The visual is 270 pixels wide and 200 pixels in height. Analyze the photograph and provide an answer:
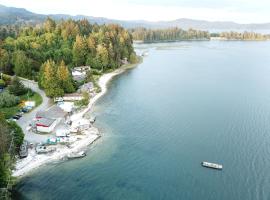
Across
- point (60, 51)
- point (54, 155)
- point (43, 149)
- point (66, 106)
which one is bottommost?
point (54, 155)

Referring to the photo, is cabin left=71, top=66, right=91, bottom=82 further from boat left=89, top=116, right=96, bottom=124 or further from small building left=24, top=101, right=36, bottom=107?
boat left=89, top=116, right=96, bottom=124

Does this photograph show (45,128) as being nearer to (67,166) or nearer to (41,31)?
(67,166)

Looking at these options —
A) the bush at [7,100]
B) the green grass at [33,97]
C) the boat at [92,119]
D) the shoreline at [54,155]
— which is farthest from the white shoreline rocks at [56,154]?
the bush at [7,100]

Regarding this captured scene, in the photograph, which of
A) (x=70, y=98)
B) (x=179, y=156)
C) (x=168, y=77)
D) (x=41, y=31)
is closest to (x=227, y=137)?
(x=179, y=156)

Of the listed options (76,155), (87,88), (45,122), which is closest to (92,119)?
(45,122)

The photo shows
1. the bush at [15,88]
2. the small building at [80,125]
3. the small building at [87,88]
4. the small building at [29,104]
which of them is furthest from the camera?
the small building at [87,88]

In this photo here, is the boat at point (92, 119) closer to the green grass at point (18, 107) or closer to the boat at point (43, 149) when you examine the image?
the boat at point (43, 149)

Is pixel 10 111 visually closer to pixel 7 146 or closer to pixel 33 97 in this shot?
pixel 33 97

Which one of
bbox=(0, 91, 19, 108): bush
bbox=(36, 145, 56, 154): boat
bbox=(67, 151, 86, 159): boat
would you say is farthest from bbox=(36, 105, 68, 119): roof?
bbox=(67, 151, 86, 159): boat

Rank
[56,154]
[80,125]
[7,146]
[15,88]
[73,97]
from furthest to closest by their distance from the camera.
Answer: [15,88]
[73,97]
[80,125]
[56,154]
[7,146]
